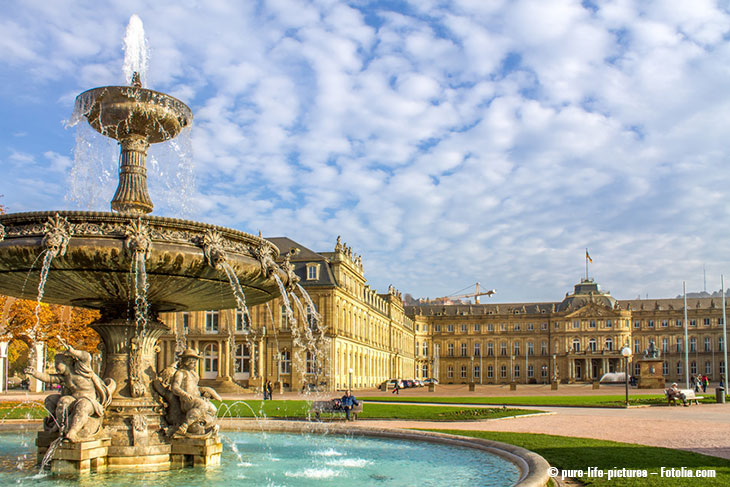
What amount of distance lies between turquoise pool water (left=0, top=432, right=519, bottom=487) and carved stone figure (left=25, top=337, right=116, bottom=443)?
2.24 feet

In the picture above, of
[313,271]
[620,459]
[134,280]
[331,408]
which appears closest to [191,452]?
[134,280]

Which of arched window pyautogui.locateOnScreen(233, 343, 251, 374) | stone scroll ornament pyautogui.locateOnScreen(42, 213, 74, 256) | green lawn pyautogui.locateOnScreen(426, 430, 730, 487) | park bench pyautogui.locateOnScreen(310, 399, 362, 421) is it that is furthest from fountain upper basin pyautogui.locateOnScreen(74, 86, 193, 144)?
arched window pyautogui.locateOnScreen(233, 343, 251, 374)

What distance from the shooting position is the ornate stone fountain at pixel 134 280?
8.57 m

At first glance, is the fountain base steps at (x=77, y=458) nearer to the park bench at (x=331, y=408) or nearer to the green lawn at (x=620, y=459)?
the green lawn at (x=620, y=459)

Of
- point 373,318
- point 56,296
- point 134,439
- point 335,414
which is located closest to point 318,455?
point 134,439

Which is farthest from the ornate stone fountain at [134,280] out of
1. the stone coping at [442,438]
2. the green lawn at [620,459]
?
the green lawn at [620,459]

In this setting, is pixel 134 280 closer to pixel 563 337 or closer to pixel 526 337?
pixel 563 337

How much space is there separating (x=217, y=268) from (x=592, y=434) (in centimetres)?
1152

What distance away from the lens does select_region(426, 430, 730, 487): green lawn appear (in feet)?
28.3

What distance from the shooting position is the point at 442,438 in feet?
43.2

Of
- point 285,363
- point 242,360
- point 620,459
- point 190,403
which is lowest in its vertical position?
point 285,363

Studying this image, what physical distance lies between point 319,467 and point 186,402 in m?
2.26

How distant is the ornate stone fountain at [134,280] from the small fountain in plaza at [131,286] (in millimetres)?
16

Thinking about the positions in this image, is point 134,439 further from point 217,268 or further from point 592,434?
point 592,434
